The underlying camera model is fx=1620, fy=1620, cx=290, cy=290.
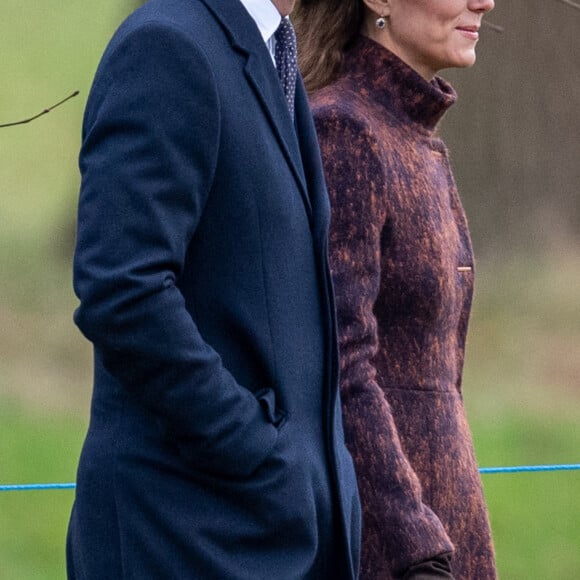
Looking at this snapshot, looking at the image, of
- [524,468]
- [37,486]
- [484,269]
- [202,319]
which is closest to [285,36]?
[202,319]

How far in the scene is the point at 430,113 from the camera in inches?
95.0

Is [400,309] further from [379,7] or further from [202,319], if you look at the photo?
[202,319]

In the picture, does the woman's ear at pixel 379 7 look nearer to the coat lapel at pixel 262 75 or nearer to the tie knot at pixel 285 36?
the tie knot at pixel 285 36

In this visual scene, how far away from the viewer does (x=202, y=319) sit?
1700 millimetres

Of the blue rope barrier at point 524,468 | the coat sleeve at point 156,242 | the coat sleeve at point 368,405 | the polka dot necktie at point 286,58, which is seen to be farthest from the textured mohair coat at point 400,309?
the blue rope barrier at point 524,468

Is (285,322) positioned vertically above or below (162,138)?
below

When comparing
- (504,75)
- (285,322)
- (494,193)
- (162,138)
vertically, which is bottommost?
(494,193)

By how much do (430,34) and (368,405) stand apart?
598 mm

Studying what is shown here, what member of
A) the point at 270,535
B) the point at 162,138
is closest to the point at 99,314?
the point at 162,138

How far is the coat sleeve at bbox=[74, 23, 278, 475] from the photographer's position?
5.26 ft

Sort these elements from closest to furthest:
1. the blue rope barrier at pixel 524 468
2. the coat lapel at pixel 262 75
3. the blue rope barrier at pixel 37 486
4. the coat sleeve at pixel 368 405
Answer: the coat lapel at pixel 262 75, the coat sleeve at pixel 368 405, the blue rope barrier at pixel 37 486, the blue rope barrier at pixel 524 468

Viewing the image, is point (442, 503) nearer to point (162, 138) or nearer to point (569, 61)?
point (162, 138)

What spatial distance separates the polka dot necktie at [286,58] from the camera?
6.37 feet

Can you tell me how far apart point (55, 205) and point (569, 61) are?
156 centimetres
